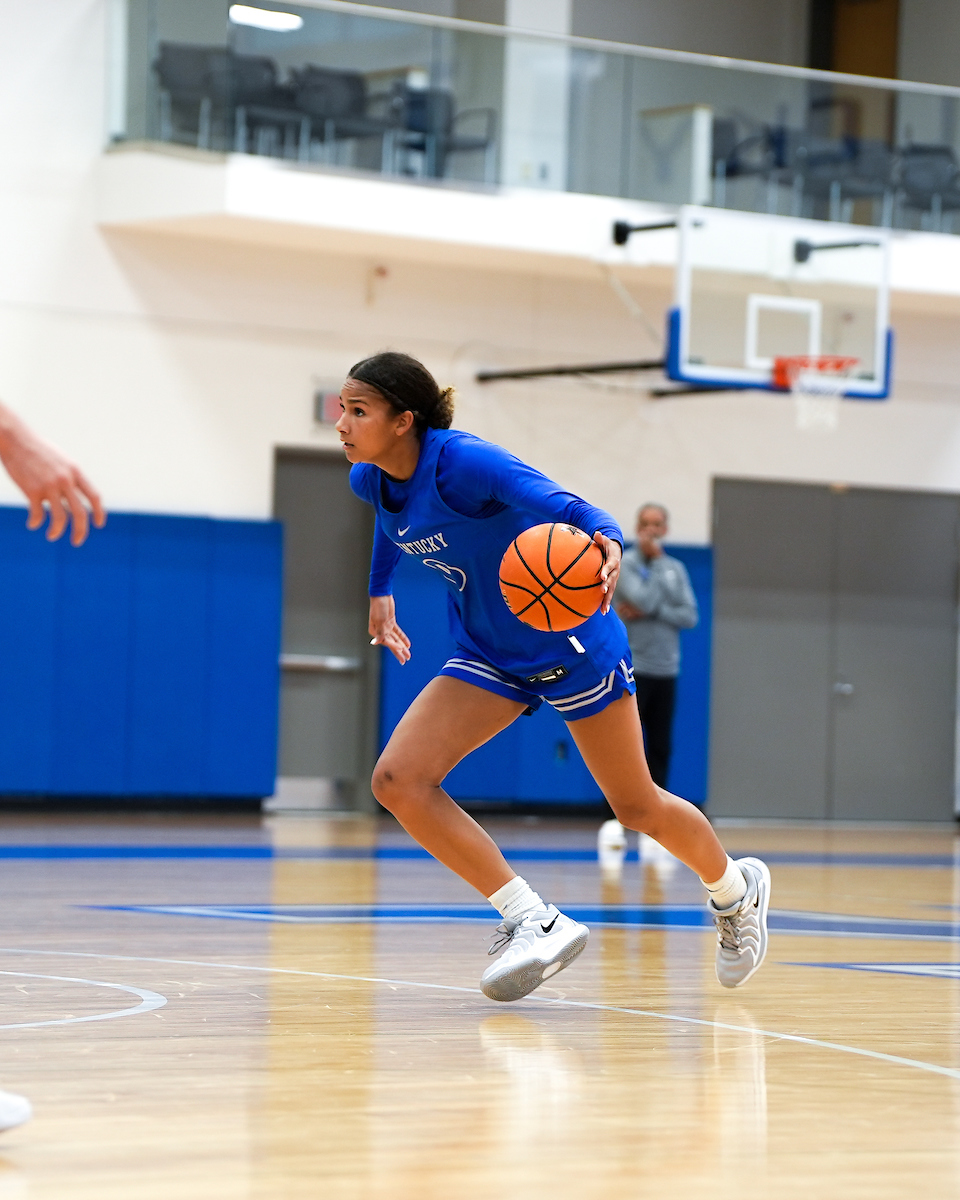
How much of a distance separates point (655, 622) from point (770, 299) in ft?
7.97

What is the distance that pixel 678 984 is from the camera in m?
5.34

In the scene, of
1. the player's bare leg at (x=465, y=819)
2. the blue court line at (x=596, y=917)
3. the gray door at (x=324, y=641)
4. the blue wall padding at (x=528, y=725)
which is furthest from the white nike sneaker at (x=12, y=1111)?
the gray door at (x=324, y=641)

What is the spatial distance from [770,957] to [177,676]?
768 centimetres

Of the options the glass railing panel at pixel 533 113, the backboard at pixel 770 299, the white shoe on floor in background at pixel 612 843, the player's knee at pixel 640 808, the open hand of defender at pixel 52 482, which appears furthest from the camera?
Answer: the backboard at pixel 770 299

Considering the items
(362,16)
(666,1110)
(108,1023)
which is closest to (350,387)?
(108,1023)

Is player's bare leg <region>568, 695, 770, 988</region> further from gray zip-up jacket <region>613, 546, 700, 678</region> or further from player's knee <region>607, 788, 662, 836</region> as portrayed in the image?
gray zip-up jacket <region>613, 546, 700, 678</region>

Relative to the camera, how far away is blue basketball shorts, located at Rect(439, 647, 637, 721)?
15.6 ft

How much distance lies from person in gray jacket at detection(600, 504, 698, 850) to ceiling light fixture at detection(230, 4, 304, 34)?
3.86 meters

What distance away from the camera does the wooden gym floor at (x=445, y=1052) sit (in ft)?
10.0

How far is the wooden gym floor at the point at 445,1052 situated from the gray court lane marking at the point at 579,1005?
1cm

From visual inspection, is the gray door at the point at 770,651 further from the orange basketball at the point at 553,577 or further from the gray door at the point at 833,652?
the orange basketball at the point at 553,577

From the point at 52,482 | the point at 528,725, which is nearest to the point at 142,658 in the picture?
the point at 528,725

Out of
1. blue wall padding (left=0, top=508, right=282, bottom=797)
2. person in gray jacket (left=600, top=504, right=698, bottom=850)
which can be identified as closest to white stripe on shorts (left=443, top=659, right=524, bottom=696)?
person in gray jacket (left=600, top=504, right=698, bottom=850)

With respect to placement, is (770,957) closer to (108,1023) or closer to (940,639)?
(108,1023)
